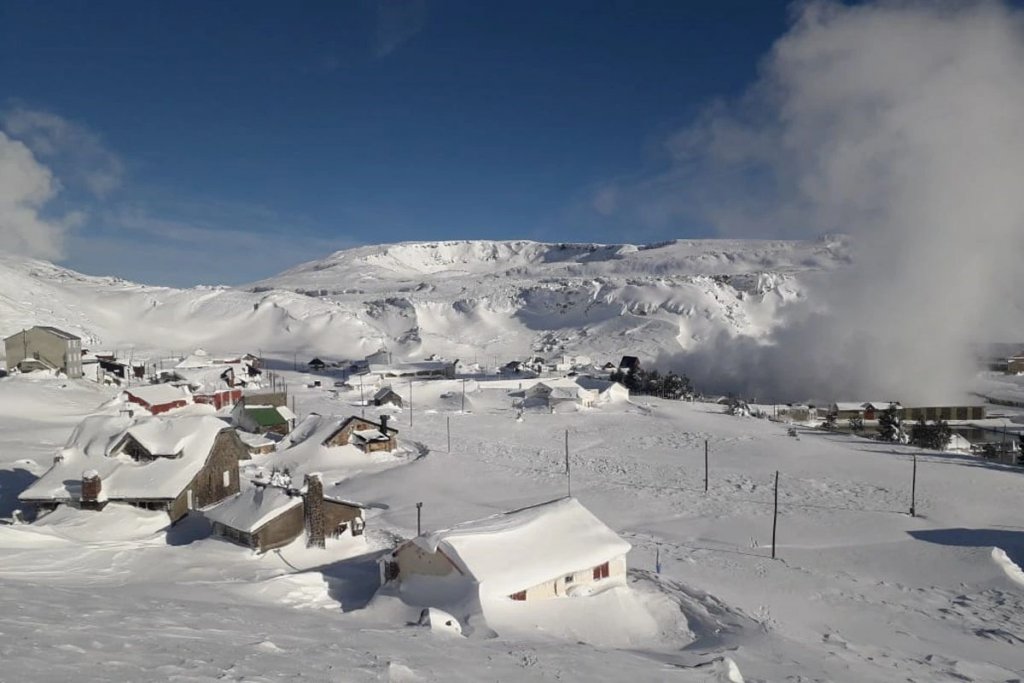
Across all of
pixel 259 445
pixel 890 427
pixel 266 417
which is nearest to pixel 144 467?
pixel 259 445

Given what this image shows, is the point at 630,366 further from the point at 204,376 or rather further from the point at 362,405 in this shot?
the point at 204,376

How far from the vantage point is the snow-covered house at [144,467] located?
17.6 metres

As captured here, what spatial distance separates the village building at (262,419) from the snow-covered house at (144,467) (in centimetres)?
1212

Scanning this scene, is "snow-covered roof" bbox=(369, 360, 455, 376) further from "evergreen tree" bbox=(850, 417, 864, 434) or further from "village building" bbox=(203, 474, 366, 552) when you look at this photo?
"village building" bbox=(203, 474, 366, 552)

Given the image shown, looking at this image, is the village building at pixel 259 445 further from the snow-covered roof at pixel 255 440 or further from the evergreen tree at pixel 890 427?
the evergreen tree at pixel 890 427

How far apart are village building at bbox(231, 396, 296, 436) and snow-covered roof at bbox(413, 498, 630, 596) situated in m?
22.0

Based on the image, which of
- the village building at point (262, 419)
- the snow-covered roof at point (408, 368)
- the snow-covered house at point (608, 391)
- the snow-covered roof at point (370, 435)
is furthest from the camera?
the snow-covered roof at point (408, 368)

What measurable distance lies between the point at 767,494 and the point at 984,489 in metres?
8.25

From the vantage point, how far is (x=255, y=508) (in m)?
15.7

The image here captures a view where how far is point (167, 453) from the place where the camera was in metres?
19.3

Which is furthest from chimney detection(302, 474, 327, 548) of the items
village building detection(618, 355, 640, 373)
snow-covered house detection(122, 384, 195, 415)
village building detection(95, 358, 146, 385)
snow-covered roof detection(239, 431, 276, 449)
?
village building detection(618, 355, 640, 373)

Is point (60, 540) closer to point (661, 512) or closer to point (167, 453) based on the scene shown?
point (167, 453)

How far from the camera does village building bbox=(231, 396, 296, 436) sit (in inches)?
1325

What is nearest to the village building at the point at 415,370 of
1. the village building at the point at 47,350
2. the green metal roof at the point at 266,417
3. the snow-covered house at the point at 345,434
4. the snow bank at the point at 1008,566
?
the village building at the point at 47,350
